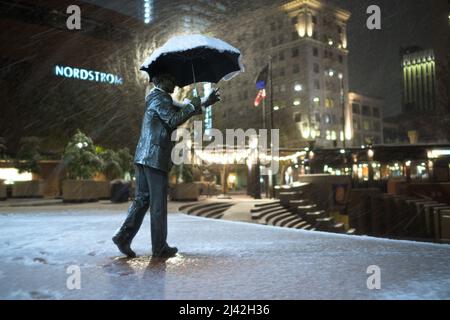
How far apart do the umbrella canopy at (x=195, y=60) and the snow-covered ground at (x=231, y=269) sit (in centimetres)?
248

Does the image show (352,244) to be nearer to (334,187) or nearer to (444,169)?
(334,187)

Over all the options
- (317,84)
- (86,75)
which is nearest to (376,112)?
(317,84)

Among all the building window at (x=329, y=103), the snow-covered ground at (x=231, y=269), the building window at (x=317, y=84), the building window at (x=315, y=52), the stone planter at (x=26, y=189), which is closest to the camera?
the snow-covered ground at (x=231, y=269)

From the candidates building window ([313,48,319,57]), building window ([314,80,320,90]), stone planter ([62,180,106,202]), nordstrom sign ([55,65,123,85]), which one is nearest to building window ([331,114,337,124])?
building window ([314,80,320,90])

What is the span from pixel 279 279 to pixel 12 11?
37.6 meters

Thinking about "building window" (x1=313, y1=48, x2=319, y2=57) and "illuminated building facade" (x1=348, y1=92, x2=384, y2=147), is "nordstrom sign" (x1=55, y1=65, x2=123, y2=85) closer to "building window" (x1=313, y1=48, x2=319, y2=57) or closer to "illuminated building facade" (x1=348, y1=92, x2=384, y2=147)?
"building window" (x1=313, y1=48, x2=319, y2=57)

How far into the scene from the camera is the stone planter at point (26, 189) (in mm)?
28234

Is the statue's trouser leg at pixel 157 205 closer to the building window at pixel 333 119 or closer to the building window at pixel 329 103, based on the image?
the building window at pixel 329 103

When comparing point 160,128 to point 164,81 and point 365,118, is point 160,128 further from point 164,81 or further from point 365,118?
point 365,118

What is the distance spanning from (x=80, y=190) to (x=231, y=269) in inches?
746

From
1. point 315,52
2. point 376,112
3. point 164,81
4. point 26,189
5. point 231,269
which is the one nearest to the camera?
point 231,269

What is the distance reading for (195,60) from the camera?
5676mm

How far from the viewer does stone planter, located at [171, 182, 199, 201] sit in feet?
71.5

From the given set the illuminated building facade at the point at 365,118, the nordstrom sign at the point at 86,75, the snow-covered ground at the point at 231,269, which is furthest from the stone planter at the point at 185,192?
the illuminated building facade at the point at 365,118
